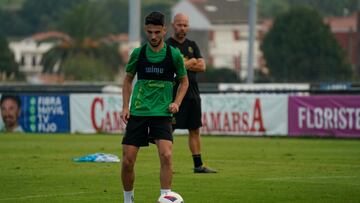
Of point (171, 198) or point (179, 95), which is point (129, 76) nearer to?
point (179, 95)

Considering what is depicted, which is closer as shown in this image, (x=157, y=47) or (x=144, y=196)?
(x=157, y=47)

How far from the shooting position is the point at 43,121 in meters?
37.3

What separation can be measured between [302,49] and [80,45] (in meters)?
23.6

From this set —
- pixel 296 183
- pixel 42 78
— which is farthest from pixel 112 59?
pixel 296 183

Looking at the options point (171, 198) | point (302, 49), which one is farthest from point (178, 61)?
point (302, 49)

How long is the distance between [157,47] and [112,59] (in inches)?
4443

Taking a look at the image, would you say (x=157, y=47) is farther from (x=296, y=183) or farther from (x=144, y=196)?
(x=296, y=183)

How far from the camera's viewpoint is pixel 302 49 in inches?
4719

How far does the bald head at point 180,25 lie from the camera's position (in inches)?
714

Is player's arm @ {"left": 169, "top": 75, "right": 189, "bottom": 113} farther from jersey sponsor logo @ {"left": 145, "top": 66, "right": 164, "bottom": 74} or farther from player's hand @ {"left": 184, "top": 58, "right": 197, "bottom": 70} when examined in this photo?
player's hand @ {"left": 184, "top": 58, "right": 197, "bottom": 70}

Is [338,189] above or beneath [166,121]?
beneath

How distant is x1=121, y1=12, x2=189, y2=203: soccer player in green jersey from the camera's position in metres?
13.9

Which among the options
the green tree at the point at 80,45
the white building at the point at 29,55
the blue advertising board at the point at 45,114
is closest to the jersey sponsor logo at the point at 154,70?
the blue advertising board at the point at 45,114

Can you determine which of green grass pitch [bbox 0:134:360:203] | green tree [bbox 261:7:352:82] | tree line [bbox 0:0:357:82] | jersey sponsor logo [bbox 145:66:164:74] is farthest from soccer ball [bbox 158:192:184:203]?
green tree [bbox 261:7:352:82]
